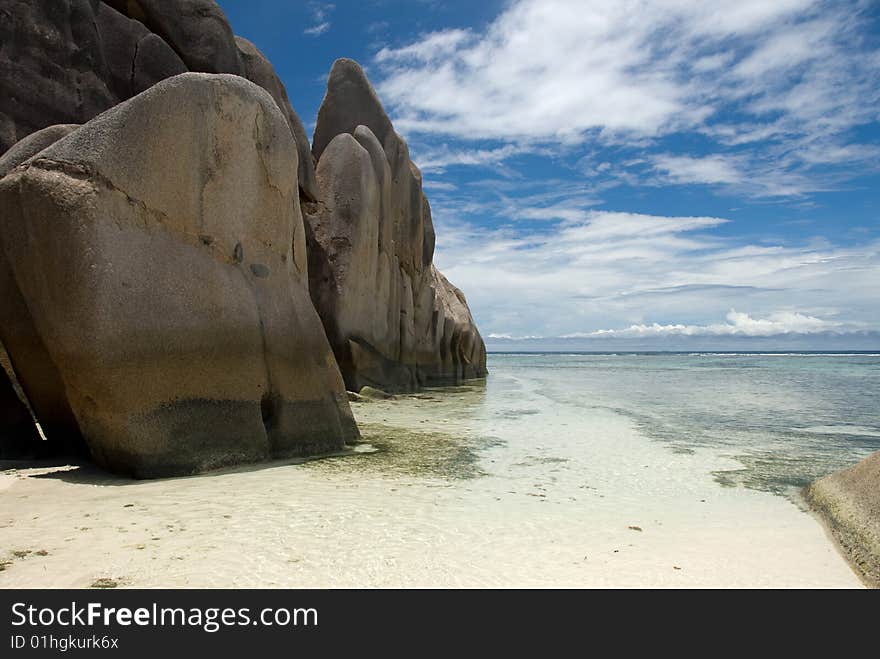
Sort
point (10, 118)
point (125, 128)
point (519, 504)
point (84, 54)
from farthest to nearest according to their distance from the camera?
point (84, 54) → point (10, 118) → point (125, 128) → point (519, 504)

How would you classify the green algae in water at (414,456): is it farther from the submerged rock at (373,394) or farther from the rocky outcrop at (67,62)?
the rocky outcrop at (67,62)

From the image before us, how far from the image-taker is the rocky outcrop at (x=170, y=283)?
18.5 feet

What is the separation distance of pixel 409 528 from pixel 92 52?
1116cm

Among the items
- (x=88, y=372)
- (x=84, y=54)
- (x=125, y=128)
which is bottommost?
(x=88, y=372)

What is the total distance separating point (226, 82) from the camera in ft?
23.1

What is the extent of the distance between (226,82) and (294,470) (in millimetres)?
4425

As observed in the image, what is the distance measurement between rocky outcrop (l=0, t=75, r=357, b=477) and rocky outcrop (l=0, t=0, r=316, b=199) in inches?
215

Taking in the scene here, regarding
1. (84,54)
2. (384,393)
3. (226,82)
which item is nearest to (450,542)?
(226,82)

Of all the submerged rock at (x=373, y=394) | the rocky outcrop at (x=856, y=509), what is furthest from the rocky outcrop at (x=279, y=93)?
the rocky outcrop at (x=856, y=509)

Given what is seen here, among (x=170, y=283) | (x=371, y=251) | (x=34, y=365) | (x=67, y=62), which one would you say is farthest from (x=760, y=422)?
(x=67, y=62)

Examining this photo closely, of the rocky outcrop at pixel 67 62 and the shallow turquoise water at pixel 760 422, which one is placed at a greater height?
the rocky outcrop at pixel 67 62

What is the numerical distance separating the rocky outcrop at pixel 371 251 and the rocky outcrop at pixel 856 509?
11.3 metres

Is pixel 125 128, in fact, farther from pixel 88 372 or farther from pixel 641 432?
pixel 641 432

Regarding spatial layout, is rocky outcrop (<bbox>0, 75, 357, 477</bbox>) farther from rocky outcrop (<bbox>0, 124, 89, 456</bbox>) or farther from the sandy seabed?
the sandy seabed
